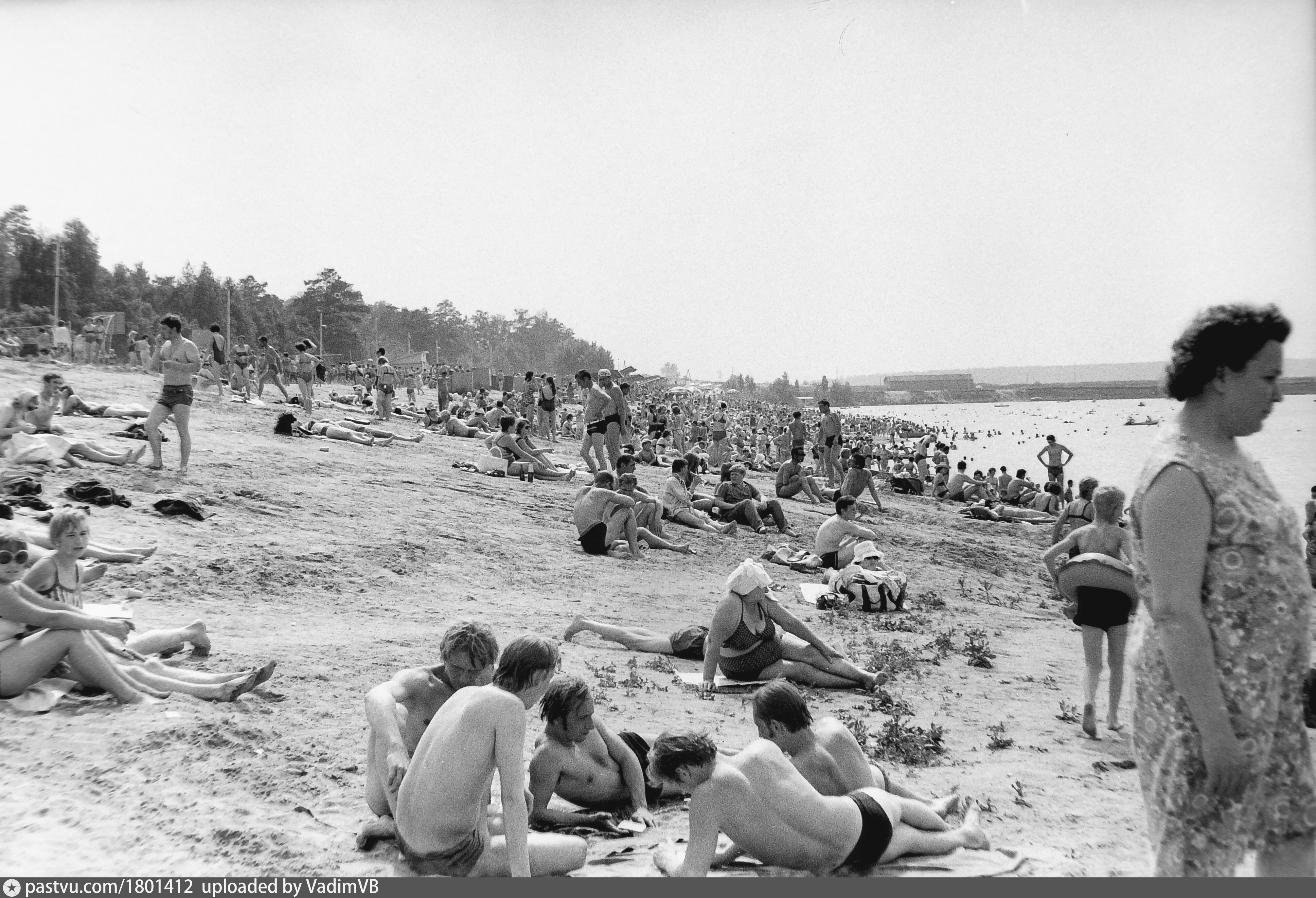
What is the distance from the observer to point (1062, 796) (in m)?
4.36

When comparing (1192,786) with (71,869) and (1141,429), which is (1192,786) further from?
(1141,429)

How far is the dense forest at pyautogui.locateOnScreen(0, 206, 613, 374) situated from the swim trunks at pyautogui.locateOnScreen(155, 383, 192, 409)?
0.90 m

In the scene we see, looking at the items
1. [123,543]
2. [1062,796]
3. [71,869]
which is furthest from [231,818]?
[123,543]

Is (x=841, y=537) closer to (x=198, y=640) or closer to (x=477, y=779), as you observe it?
(x=198, y=640)

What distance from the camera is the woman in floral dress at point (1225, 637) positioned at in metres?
2.03

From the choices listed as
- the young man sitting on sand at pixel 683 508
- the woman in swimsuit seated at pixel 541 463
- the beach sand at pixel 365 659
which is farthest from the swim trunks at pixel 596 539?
the woman in swimsuit seated at pixel 541 463

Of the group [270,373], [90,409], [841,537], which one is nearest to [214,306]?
[270,373]

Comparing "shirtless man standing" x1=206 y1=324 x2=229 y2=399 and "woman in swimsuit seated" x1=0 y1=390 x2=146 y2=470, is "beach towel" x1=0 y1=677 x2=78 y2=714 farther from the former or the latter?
"shirtless man standing" x1=206 y1=324 x2=229 y2=399

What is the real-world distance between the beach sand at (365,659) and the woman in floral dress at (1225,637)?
1.56m

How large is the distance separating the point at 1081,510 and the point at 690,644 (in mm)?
4150

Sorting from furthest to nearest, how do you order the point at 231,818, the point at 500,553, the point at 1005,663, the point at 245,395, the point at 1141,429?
1. the point at 1141,429
2. the point at 245,395
3. the point at 500,553
4. the point at 1005,663
5. the point at 231,818

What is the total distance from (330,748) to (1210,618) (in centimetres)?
375

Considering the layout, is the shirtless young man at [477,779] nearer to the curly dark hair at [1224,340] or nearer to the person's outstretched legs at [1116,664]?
the curly dark hair at [1224,340]

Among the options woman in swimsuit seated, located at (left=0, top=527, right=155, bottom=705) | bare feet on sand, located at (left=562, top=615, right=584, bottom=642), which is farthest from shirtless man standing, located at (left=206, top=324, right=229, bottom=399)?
woman in swimsuit seated, located at (left=0, top=527, right=155, bottom=705)
